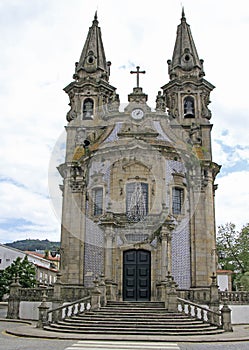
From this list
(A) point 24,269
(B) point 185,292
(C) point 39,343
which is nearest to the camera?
(C) point 39,343

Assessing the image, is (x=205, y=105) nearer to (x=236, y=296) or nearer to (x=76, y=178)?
(x=76, y=178)

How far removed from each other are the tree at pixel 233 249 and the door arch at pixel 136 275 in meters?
18.5

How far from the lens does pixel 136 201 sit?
25391mm

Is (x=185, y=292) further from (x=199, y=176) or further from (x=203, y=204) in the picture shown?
(x=199, y=176)

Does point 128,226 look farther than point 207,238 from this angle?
No

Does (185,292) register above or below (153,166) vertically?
below

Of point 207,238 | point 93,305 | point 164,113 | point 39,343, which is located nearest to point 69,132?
point 164,113

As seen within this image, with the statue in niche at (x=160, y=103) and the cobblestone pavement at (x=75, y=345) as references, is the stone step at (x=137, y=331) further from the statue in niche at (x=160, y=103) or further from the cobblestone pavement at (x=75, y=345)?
the statue in niche at (x=160, y=103)

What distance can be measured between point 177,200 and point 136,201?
2.70 m

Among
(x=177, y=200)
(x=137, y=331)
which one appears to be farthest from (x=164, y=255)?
(x=137, y=331)

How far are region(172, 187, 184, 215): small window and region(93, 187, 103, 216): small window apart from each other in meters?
4.30

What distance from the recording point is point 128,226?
24.4 metres

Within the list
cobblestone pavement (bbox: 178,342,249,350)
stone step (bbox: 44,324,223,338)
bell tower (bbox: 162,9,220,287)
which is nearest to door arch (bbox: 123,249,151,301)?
bell tower (bbox: 162,9,220,287)

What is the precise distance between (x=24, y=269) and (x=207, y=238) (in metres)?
17.3
